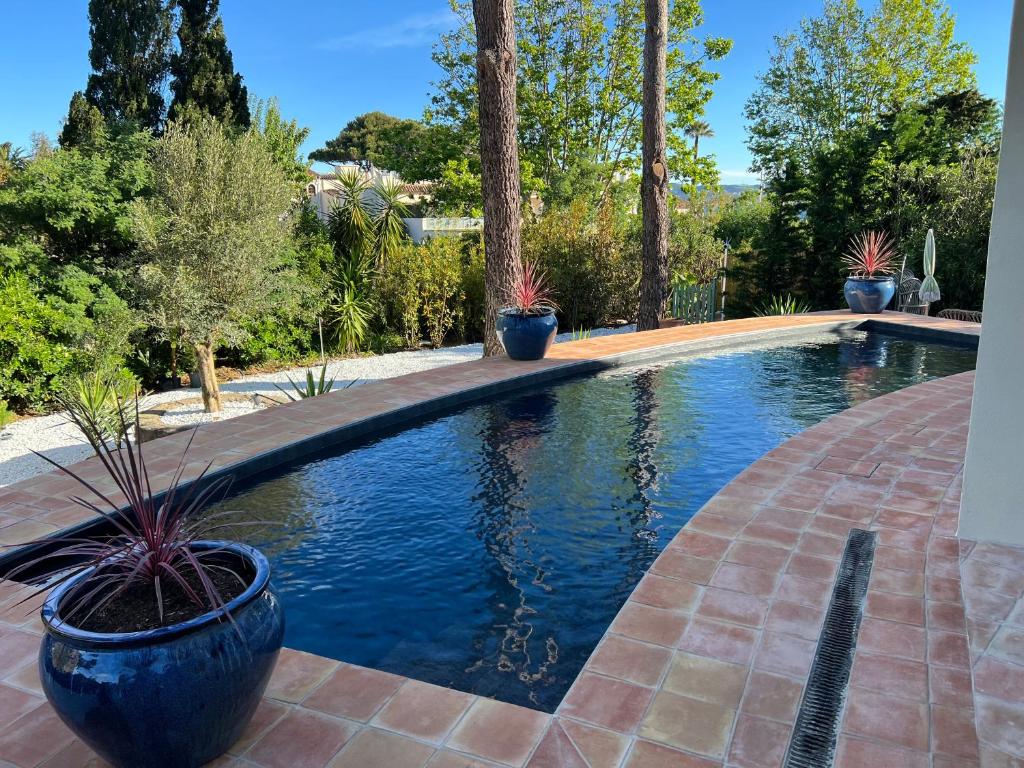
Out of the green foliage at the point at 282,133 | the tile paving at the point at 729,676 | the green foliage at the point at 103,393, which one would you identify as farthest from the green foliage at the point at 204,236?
the green foliage at the point at 282,133

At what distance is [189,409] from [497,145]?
510 centimetres

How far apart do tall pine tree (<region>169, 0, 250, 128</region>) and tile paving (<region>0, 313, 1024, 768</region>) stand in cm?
1661

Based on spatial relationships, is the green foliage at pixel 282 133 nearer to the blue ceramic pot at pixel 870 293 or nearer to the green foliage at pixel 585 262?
the green foliage at pixel 585 262

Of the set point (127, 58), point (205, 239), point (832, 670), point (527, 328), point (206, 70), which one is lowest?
point (832, 670)

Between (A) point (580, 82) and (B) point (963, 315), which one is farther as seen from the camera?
(A) point (580, 82)

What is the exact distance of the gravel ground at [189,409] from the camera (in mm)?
7074

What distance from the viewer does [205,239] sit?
26.8 feet

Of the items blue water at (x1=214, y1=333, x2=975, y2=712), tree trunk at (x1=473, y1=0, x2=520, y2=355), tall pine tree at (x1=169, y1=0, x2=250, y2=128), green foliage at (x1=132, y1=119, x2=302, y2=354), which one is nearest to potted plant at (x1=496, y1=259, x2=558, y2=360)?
blue water at (x1=214, y1=333, x2=975, y2=712)

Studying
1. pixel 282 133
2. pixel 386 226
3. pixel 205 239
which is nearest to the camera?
pixel 205 239

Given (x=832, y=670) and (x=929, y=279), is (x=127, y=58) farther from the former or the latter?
(x=832, y=670)

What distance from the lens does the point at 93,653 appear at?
1872 millimetres

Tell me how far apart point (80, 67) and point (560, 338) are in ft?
56.4

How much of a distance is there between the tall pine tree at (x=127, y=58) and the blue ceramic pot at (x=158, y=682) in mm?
21668

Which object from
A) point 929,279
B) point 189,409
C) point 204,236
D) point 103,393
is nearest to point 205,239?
point 204,236
